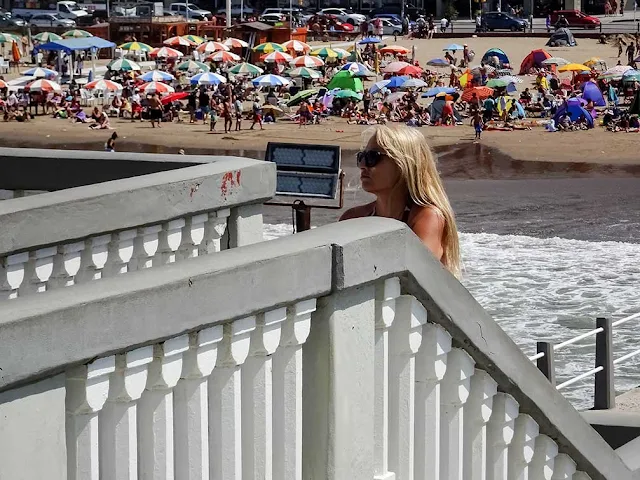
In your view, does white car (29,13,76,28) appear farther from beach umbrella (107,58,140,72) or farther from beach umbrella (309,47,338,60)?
beach umbrella (107,58,140,72)

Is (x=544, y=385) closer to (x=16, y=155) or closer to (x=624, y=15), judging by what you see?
(x=16, y=155)

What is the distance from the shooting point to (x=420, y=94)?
46.2 meters

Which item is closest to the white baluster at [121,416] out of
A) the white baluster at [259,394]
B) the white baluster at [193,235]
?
the white baluster at [259,394]

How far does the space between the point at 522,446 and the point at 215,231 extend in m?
1.48

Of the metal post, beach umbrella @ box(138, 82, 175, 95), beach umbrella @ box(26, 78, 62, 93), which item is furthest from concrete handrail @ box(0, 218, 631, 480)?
beach umbrella @ box(26, 78, 62, 93)

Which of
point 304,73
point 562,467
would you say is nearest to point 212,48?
point 304,73

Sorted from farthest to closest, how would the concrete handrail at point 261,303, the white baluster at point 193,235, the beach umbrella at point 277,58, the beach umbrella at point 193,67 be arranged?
the beach umbrella at point 277,58
the beach umbrella at point 193,67
the white baluster at point 193,235
the concrete handrail at point 261,303

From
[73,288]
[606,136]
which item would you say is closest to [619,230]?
[606,136]

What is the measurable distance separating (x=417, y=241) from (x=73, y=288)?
3.49 feet

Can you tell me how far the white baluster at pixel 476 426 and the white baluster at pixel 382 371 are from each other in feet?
1.23

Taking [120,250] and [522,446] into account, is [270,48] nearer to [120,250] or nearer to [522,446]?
[120,250]

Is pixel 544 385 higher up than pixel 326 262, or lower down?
lower down

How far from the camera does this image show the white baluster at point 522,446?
3.88 meters

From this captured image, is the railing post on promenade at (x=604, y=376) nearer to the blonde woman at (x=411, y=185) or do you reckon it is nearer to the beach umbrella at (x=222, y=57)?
the blonde woman at (x=411, y=185)
